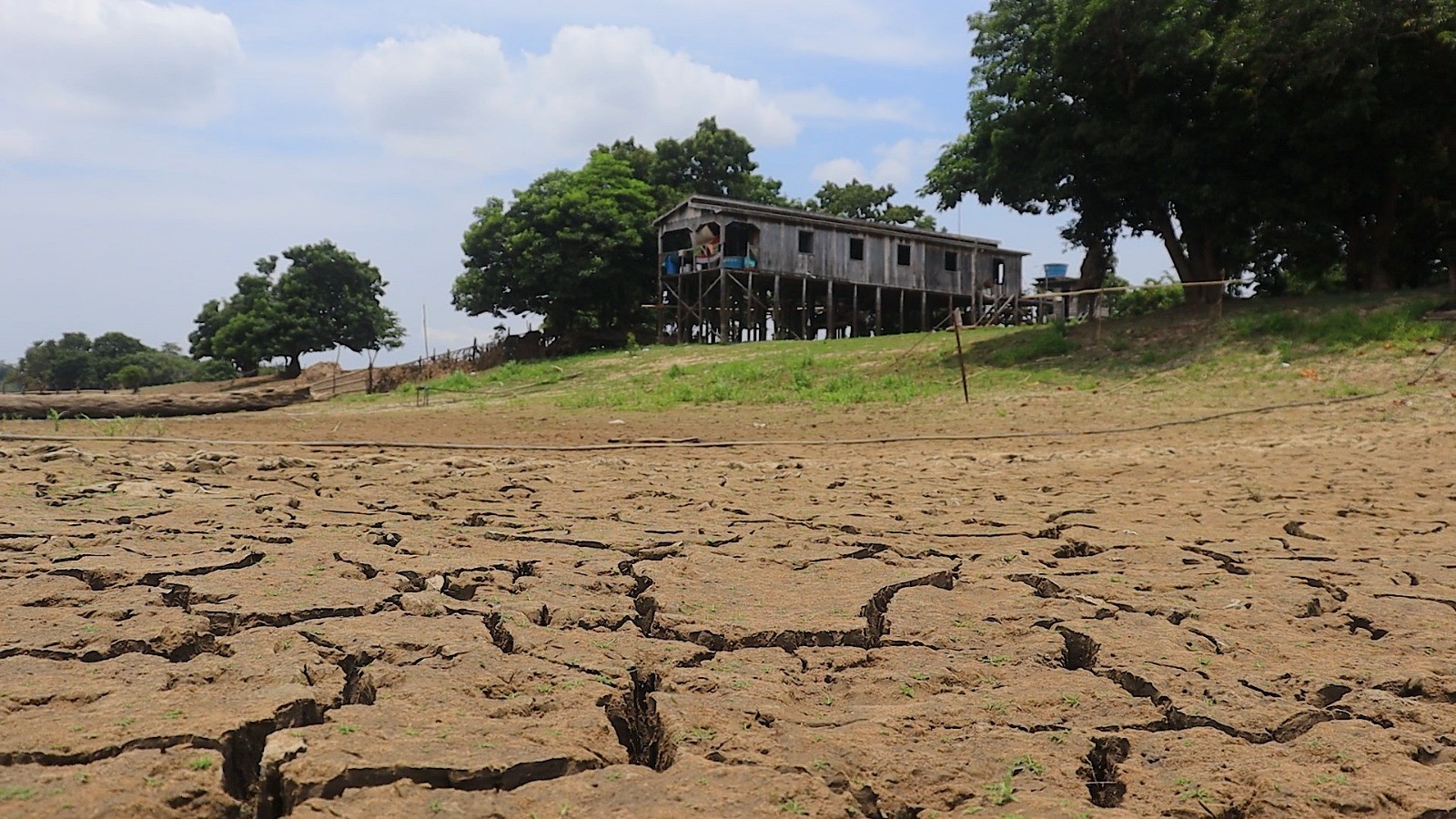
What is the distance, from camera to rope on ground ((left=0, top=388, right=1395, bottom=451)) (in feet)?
26.9

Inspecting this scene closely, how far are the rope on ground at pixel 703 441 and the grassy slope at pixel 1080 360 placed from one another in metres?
1.56

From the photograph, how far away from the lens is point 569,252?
28.8 meters

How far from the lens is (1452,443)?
7.80 m

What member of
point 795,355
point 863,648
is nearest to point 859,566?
point 863,648

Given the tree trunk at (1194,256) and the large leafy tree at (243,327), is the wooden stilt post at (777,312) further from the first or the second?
the large leafy tree at (243,327)

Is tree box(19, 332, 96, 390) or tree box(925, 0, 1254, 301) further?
tree box(19, 332, 96, 390)

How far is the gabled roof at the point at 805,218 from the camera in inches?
1043

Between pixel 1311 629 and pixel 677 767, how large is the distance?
90.5 inches

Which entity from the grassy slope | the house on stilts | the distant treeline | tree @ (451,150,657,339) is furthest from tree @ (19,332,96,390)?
the grassy slope

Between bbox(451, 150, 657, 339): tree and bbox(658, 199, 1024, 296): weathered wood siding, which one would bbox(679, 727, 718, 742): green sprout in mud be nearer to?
bbox(658, 199, 1024, 296): weathered wood siding

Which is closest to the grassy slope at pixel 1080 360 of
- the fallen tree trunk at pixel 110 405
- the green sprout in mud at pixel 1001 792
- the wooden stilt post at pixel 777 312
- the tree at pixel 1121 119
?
the tree at pixel 1121 119

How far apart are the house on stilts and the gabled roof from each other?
0.03 metres

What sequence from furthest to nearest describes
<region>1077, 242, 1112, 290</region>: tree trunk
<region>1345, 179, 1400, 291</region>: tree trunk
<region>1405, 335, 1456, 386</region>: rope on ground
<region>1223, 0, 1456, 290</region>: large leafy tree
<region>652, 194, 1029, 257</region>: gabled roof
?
<region>652, 194, 1029, 257</region>: gabled roof
<region>1077, 242, 1112, 290</region>: tree trunk
<region>1345, 179, 1400, 291</region>: tree trunk
<region>1223, 0, 1456, 290</region>: large leafy tree
<region>1405, 335, 1456, 386</region>: rope on ground

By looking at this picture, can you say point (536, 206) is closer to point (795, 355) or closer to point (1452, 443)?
point (795, 355)
